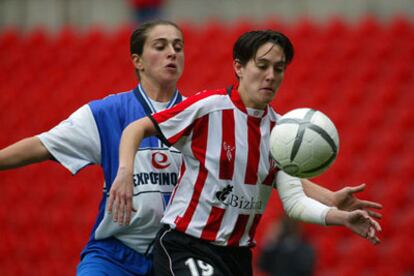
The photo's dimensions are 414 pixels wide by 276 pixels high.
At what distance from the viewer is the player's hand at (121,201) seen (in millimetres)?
4141

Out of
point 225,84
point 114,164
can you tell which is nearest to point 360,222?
point 114,164

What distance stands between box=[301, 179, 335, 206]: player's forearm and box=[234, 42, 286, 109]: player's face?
0.66 m

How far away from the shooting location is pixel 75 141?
5062 mm

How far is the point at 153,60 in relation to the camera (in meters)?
5.34

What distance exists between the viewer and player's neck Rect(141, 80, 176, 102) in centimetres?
536

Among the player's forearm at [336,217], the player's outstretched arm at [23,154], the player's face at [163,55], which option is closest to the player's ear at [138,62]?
the player's face at [163,55]

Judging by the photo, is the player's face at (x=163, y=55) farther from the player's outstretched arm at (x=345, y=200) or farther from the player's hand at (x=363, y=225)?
the player's hand at (x=363, y=225)

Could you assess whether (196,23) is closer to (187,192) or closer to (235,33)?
(235,33)

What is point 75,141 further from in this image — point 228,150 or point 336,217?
point 336,217

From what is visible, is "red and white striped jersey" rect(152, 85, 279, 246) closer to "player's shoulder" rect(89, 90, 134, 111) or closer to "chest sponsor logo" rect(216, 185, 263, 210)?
"chest sponsor logo" rect(216, 185, 263, 210)

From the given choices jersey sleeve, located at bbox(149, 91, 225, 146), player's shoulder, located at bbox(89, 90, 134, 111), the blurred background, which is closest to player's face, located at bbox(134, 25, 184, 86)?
player's shoulder, located at bbox(89, 90, 134, 111)

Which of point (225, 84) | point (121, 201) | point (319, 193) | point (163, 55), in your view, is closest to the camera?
point (121, 201)

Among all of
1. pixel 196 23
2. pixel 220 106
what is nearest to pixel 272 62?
pixel 220 106

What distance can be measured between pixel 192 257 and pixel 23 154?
119 centimetres
